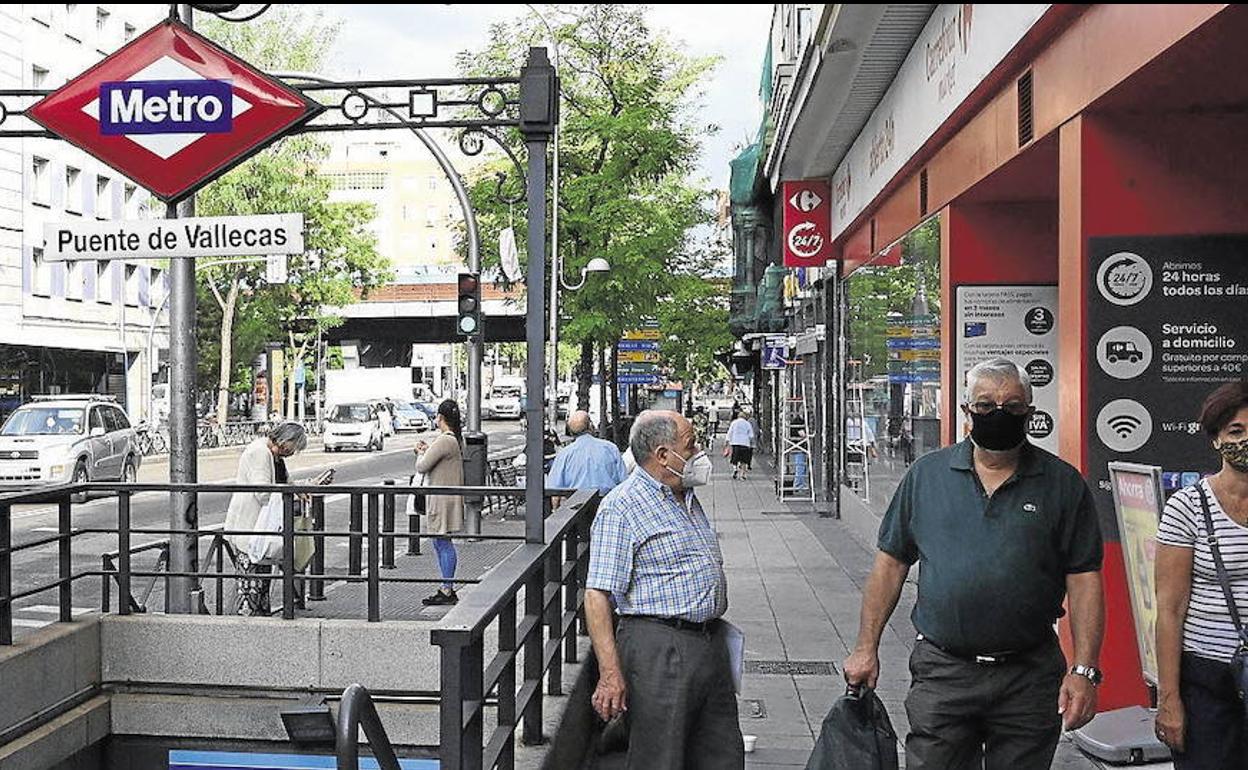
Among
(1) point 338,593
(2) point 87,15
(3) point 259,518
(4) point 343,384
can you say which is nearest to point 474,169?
(2) point 87,15

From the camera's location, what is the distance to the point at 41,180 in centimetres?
4672

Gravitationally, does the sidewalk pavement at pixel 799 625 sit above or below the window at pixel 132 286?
below

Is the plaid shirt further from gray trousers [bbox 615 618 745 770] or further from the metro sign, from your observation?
the metro sign

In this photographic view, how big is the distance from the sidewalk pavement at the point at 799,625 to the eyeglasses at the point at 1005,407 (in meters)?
3.14

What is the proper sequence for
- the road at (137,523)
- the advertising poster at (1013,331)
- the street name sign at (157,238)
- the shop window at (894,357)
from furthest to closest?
the road at (137,523) → the shop window at (894,357) → the advertising poster at (1013,331) → the street name sign at (157,238)

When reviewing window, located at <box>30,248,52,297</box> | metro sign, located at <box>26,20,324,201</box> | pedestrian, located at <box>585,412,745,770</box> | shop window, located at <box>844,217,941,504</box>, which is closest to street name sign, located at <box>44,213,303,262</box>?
metro sign, located at <box>26,20,324,201</box>

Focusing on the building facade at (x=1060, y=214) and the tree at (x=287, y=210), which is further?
the tree at (x=287, y=210)

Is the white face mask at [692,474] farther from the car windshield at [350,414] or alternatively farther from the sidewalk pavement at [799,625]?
the car windshield at [350,414]

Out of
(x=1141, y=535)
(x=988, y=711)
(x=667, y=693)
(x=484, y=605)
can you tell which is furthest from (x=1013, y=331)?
(x=484, y=605)

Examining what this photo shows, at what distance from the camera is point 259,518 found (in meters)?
11.7

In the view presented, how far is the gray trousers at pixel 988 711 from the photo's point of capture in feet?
15.5

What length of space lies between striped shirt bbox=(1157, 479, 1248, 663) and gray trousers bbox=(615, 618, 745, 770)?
1764 millimetres

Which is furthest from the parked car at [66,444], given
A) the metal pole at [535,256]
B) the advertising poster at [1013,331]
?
the metal pole at [535,256]

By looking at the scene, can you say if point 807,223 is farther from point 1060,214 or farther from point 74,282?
point 74,282
